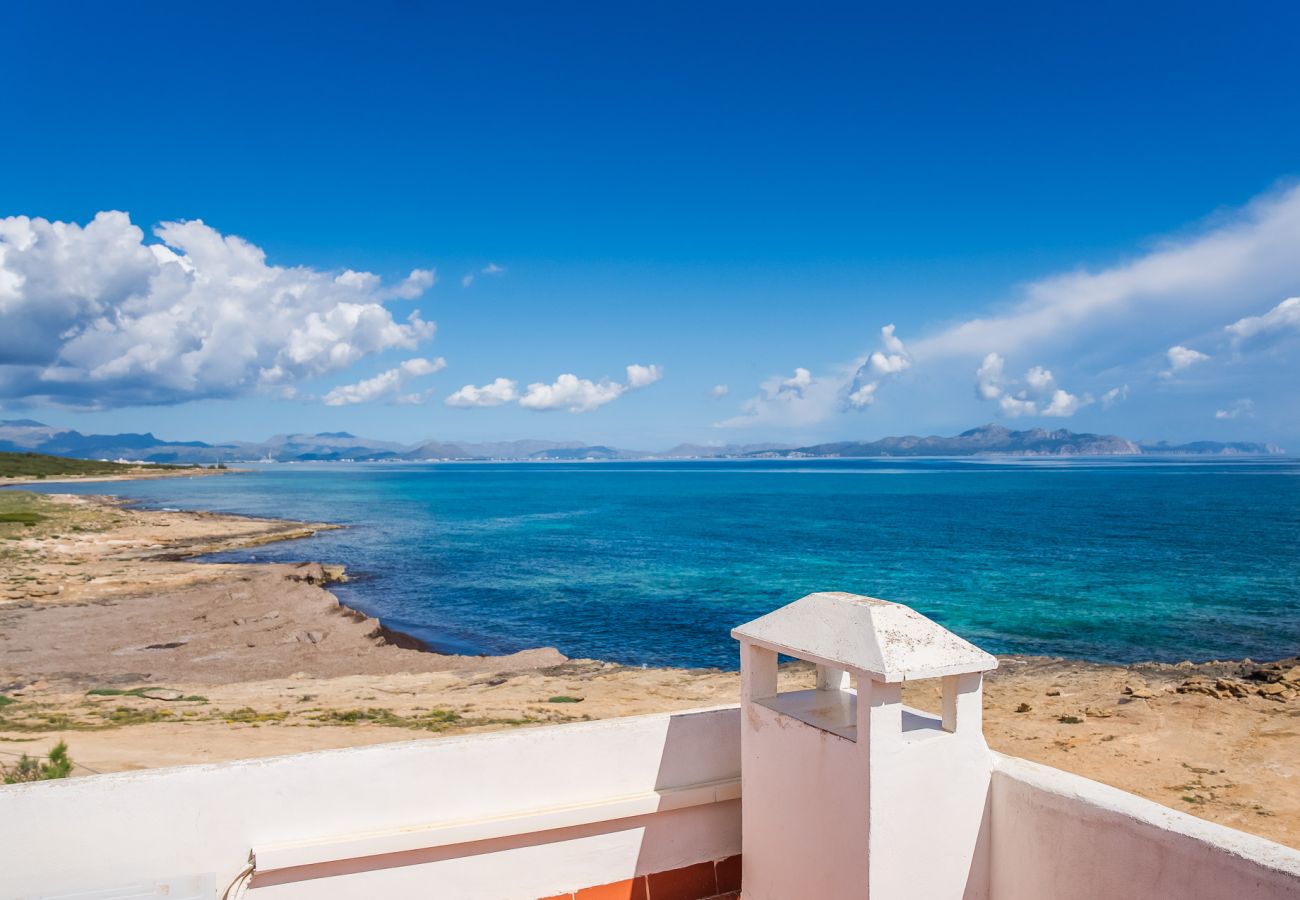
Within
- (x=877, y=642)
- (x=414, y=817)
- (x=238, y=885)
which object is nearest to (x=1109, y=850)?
(x=877, y=642)

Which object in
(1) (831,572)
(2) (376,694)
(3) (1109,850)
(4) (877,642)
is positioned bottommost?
(1) (831,572)

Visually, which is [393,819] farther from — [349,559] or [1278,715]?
[349,559]

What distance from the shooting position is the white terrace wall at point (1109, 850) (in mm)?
3117

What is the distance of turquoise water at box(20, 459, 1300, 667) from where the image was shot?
25281mm

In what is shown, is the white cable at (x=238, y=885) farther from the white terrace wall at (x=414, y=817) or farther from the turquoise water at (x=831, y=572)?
the turquoise water at (x=831, y=572)

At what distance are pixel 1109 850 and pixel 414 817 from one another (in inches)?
133

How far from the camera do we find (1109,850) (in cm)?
363

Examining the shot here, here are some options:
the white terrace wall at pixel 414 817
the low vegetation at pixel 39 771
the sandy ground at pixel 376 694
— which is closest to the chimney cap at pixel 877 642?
the white terrace wall at pixel 414 817

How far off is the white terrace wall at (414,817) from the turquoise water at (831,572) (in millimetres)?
17875

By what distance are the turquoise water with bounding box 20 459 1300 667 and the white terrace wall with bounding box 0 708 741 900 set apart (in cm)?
1787

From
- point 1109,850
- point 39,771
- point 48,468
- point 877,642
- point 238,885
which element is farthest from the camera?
point 48,468

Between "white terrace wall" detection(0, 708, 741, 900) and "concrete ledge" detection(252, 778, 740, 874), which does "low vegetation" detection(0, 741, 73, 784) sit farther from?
"concrete ledge" detection(252, 778, 740, 874)

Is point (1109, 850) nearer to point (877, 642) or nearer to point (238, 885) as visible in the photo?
point (877, 642)

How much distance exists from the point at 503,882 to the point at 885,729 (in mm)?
2310
